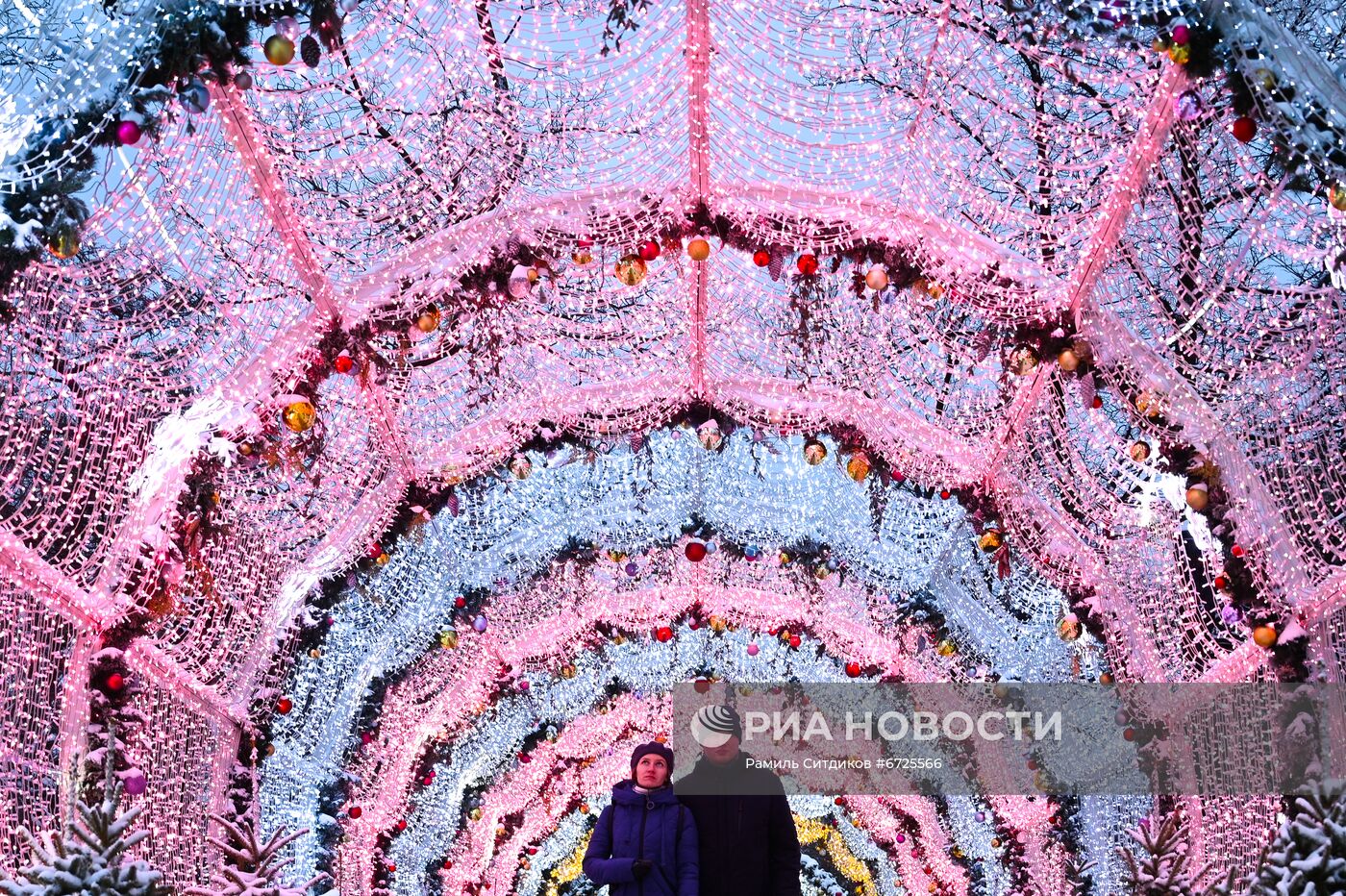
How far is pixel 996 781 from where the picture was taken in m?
14.1

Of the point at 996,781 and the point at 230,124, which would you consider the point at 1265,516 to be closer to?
the point at 230,124

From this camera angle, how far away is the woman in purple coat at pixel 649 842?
18.8 feet

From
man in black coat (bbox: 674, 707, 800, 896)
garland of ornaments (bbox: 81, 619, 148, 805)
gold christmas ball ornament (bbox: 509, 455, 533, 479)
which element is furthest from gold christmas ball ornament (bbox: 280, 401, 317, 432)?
man in black coat (bbox: 674, 707, 800, 896)

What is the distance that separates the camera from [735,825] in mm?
5816

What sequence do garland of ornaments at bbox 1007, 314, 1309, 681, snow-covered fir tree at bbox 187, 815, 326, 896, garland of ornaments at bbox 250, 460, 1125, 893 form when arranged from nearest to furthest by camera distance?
garland of ornaments at bbox 1007, 314, 1309, 681, snow-covered fir tree at bbox 187, 815, 326, 896, garland of ornaments at bbox 250, 460, 1125, 893

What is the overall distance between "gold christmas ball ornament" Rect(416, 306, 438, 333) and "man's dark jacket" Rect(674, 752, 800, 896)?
2.78m

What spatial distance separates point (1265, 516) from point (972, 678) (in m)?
6.81

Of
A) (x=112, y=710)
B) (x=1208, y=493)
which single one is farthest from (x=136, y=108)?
(x=1208, y=493)

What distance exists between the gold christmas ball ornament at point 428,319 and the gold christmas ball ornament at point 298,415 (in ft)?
2.27

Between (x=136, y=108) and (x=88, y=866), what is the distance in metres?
2.84

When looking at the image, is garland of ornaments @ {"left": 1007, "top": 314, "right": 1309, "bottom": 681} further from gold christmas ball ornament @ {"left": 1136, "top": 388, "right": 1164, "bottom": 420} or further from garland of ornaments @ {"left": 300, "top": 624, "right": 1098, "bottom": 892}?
garland of ornaments @ {"left": 300, "top": 624, "right": 1098, "bottom": 892}

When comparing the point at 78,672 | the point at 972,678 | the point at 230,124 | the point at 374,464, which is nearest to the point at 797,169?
the point at 230,124

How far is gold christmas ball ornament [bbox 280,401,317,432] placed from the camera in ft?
23.5

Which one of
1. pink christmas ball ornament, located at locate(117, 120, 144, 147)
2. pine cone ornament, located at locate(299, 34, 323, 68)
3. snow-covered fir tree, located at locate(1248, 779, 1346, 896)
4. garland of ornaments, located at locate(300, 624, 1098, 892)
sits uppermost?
garland of ornaments, located at locate(300, 624, 1098, 892)
